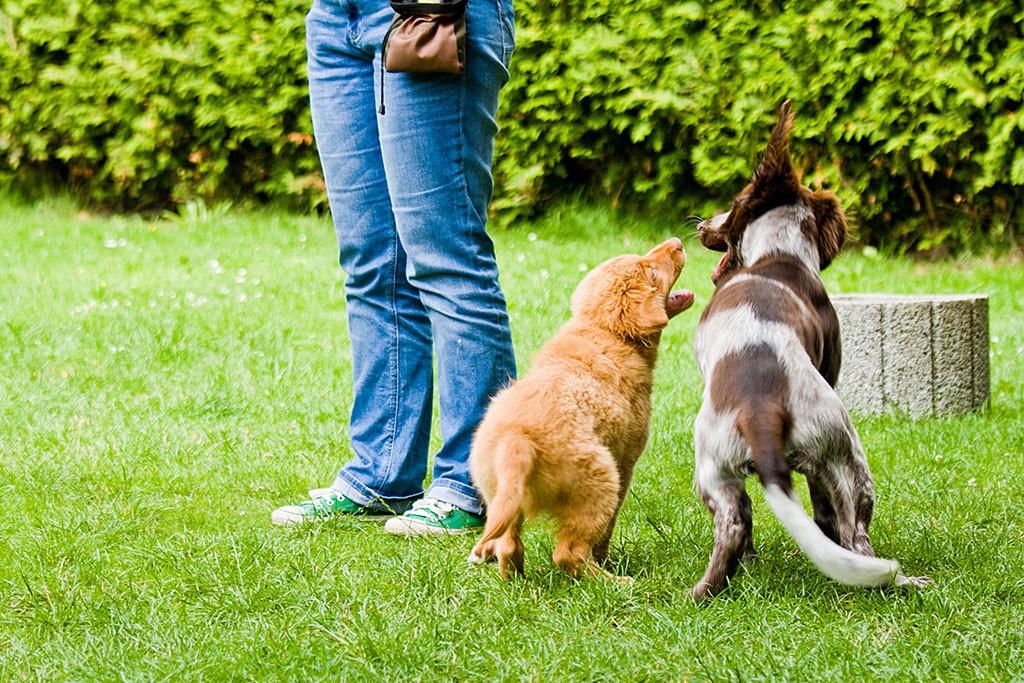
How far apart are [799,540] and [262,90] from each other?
27.4 feet

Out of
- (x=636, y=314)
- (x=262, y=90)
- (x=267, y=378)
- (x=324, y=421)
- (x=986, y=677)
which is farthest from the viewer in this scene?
(x=262, y=90)

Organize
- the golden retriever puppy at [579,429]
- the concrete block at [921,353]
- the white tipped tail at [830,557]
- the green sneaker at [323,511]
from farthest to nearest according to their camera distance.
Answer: the concrete block at [921,353] < the green sneaker at [323,511] < the golden retriever puppy at [579,429] < the white tipped tail at [830,557]

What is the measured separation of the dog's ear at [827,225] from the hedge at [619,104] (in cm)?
478

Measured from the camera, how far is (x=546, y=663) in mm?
2779

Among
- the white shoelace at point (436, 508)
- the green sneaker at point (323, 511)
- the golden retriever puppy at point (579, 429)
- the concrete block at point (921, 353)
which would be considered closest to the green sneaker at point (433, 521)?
the white shoelace at point (436, 508)

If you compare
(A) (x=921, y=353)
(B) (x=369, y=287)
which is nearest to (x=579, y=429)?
(B) (x=369, y=287)

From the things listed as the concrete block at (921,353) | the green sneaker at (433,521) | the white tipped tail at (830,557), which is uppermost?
the white tipped tail at (830,557)

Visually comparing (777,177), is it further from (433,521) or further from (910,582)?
(433,521)

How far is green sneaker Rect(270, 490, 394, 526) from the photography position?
3.96 m

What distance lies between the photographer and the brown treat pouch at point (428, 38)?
3400 mm

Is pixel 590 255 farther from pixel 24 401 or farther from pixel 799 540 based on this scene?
pixel 799 540

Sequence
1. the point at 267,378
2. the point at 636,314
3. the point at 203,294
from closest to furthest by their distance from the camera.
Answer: the point at 636,314 < the point at 267,378 < the point at 203,294

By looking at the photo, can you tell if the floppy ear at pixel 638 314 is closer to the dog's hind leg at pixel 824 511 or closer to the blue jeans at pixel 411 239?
the blue jeans at pixel 411 239

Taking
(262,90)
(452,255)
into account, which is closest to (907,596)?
(452,255)
